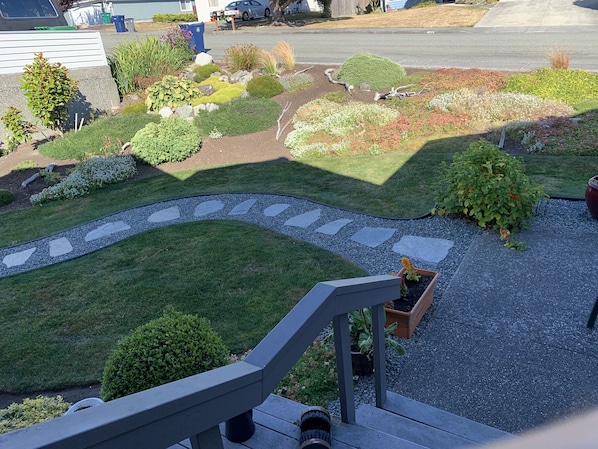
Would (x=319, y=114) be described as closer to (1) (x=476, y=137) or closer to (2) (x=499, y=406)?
(1) (x=476, y=137)

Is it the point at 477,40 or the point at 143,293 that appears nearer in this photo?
the point at 143,293

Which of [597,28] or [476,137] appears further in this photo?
[597,28]

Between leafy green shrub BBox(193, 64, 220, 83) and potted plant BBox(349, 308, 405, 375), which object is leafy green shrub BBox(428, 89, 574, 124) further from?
leafy green shrub BBox(193, 64, 220, 83)

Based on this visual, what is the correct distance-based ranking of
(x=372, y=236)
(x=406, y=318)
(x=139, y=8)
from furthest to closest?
(x=139, y=8) → (x=372, y=236) → (x=406, y=318)

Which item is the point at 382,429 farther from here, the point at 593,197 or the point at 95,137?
the point at 95,137

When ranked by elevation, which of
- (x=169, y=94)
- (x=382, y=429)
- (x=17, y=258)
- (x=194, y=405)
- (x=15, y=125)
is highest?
(x=194, y=405)

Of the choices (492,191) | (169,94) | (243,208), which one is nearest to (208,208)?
(243,208)

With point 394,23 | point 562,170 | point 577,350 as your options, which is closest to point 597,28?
point 394,23
